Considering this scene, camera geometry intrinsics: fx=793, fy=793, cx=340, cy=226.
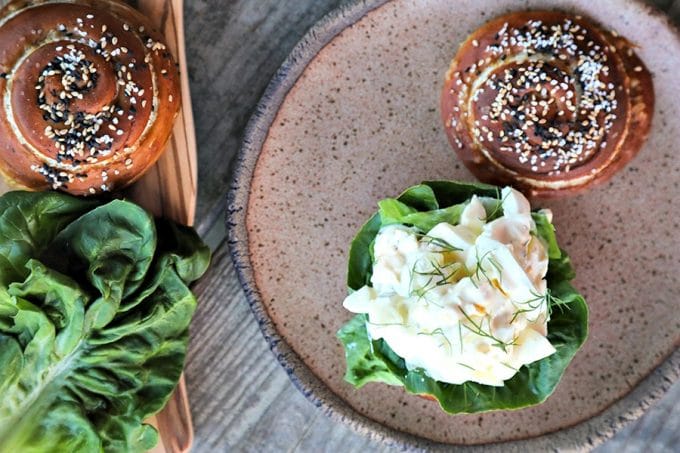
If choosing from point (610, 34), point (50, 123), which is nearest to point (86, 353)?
point (50, 123)

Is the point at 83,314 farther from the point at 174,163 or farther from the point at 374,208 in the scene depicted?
the point at 374,208

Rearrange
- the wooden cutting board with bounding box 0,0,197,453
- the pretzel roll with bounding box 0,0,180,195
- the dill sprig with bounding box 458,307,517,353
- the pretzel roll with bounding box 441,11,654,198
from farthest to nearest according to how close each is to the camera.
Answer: the wooden cutting board with bounding box 0,0,197,453, the pretzel roll with bounding box 441,11,654,198, the pretzel roll with bounding box 0,0,180,195, the dill sprig with bounding box 458,307,517,353

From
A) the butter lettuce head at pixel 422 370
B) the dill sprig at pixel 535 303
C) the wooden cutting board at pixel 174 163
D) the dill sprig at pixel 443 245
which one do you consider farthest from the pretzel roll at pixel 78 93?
the dill sprig at pixel 535 303

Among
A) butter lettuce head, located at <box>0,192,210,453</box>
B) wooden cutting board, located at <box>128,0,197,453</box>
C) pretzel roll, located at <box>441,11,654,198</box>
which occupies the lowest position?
butter lettuce head, located at <box>0,192,210,453</box>

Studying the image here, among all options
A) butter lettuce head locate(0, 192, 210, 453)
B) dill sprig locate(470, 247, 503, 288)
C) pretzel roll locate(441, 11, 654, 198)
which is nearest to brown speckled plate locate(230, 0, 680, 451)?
pretzel roll locate(441, 11, 654, 198)

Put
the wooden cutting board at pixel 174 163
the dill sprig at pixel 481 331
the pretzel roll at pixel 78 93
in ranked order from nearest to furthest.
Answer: the dill sprig at pixel 481 331 → the pretzel roll at pixel 78 93 → the wooden cutting board at pixel 174 163

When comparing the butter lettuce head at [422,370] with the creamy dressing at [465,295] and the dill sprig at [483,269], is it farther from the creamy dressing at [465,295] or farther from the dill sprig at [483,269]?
the dill sprig at [483,269]

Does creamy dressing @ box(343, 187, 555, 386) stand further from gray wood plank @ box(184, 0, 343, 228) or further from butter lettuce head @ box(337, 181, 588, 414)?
gray wood plank @ box(184, 0, 343, 228)
